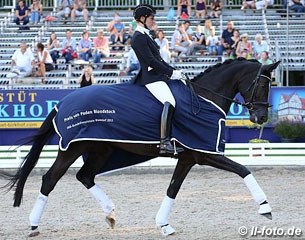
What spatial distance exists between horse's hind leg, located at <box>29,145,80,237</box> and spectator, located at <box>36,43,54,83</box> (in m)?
10.2

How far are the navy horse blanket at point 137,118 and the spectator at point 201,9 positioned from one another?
13.4 metres

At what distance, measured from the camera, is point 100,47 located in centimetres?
1970

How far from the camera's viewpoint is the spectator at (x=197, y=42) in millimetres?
19781

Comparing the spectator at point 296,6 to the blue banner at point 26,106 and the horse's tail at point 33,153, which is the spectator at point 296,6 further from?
the horse's tail at point 33,153

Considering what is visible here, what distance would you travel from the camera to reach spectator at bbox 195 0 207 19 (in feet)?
71.7

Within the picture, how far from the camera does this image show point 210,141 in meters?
8.38

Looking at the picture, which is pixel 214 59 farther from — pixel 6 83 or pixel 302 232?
pixel 302 232

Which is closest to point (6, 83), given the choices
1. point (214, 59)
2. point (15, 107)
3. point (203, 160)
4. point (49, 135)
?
point (15, 107)

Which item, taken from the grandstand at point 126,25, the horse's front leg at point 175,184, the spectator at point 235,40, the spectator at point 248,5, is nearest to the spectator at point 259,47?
the grandstand at point 126,25

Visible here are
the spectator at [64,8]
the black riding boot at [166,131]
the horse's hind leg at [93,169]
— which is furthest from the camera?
the spectator at [64,8]

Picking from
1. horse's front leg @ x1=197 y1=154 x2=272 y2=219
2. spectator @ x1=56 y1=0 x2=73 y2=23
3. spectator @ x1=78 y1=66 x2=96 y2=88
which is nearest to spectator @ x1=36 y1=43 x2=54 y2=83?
spectator @ x1=78 y1=66 x2=96 y2=88

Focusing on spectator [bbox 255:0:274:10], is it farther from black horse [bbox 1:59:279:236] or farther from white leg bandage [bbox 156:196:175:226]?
white leg bandage [bbox 156:196:175:226]

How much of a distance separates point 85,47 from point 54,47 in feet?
2.63

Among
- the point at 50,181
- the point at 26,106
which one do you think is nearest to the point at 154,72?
the point at 50,181
